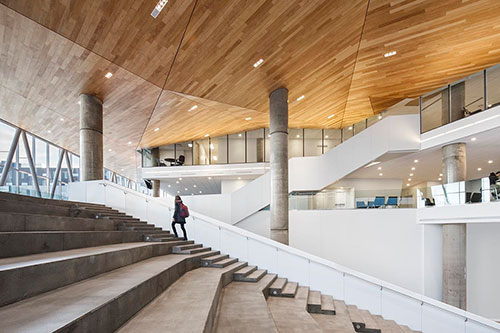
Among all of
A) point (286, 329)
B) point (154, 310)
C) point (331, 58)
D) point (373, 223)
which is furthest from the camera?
point (373, 223)

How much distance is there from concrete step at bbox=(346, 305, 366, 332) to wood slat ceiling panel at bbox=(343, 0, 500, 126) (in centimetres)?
813

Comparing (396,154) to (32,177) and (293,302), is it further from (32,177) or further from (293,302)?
(32,177)

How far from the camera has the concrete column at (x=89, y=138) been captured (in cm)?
1067

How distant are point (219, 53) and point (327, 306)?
7.56 metres

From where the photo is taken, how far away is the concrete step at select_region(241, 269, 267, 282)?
20.6ft

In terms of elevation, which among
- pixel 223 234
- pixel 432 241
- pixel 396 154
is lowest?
pixel 432 241

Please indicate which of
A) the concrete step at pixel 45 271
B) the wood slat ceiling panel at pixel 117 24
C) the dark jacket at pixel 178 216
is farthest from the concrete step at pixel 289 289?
the wood slat ceiling panel at pixel 117 24

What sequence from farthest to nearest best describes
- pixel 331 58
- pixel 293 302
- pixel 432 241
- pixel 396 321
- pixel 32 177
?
pixel 32 177 → pixel 432 241 → pixel 331 58 → pixel 396 321 → pixel 293 302

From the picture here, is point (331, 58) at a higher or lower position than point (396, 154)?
higher

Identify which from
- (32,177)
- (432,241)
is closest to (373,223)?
(432,241)

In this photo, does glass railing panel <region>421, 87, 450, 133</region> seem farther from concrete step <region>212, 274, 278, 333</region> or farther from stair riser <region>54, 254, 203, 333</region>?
stair riser <region>54, 254, 203, 333</region>

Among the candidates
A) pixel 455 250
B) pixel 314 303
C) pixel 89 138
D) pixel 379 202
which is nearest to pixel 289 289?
pixel 314 303

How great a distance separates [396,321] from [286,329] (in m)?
4.55

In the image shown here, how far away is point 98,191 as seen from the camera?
364 inches
